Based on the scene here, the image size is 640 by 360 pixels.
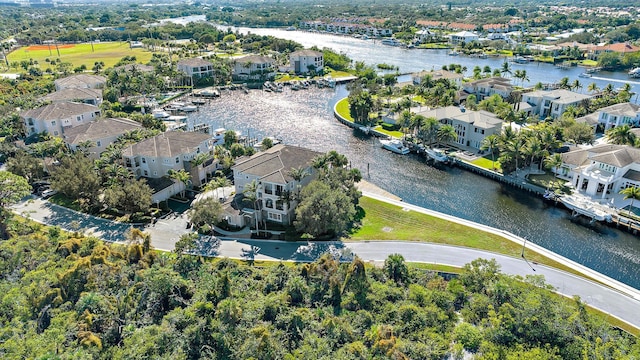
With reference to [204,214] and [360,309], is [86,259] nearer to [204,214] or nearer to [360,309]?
[204,214]

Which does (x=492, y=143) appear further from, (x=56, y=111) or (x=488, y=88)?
(x=56, y=111)

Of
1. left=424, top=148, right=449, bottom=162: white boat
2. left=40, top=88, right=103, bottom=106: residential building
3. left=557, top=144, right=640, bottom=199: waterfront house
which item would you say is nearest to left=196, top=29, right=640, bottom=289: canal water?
left=424, top=148, right=449, bottom=162: white boat

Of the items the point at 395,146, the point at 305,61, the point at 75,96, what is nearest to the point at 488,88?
the point at 395,146

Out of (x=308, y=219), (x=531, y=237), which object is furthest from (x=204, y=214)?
(x=531, y=237)

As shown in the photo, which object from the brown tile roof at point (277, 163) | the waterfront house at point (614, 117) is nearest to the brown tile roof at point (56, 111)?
the brown tile roof at point (277, 163)

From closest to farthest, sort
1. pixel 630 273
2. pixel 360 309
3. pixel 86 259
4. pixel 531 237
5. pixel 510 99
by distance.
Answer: pixel 360 309
pixel 86 259
pixel 630 273
pixel 531 237
pixel 510 99

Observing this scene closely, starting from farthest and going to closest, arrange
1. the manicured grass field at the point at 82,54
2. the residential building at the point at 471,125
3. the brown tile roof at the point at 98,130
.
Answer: the manicured grass field at the point at 82,54, the residential building at the point at 471,125, the brown tile roof at the point at 98,130

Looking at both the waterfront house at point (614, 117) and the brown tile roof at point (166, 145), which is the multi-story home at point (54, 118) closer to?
the brown tile roof at point (166, 145)
